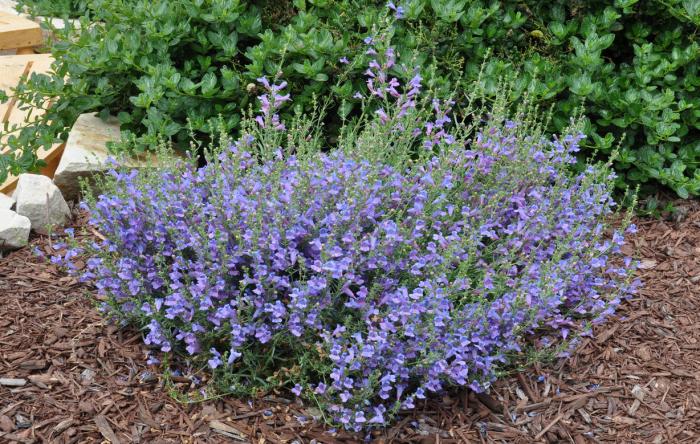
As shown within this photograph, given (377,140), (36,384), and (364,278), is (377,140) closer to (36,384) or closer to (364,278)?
(364,278)

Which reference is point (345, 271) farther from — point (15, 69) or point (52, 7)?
point (15, 69)

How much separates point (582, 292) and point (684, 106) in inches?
55.7

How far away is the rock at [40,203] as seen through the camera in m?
3.73

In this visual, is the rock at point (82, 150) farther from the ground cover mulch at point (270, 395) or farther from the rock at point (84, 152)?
the ground cover mulch at point (270, 395)

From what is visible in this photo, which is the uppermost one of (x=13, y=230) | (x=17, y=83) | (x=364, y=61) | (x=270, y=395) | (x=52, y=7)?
(x=364, y=61)

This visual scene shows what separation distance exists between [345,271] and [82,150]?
1984mm

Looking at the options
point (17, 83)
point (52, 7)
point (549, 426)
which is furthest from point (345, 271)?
point (17, 83)

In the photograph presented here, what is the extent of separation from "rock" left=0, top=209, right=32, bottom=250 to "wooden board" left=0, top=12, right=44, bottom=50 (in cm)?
295

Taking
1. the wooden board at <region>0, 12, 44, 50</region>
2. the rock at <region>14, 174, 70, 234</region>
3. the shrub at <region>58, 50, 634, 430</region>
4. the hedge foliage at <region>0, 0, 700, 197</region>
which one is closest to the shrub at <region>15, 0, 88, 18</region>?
the hedge foliage at <region>0, 0, 700, 197</region>

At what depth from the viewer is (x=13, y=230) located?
358 centimetres

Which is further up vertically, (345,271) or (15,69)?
(345,271)

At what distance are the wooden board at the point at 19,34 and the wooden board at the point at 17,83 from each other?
1.48 feet

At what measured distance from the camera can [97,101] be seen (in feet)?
13.8

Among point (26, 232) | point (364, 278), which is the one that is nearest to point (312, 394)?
point (364, 278)
